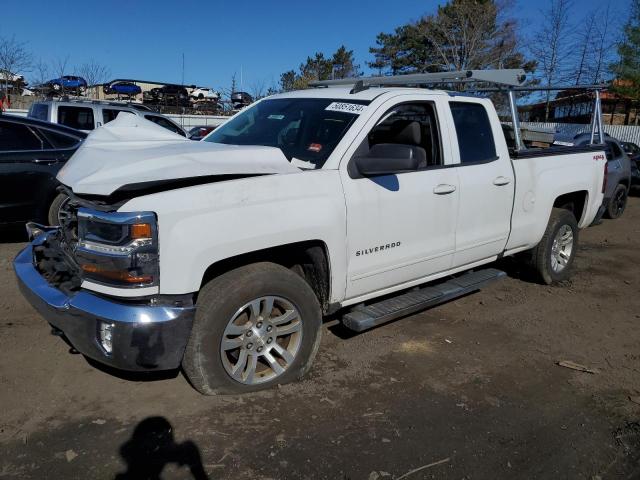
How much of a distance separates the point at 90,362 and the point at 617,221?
10.3 metres

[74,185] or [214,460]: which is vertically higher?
[74,185]

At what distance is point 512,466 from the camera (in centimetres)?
283

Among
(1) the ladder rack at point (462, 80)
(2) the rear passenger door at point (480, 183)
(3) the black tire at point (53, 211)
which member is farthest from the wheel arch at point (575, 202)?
(3) the black tire at point (53, 211)

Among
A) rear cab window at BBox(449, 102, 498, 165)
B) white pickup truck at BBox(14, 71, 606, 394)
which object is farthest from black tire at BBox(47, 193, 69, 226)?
rear cab window at BBox(449, 102, 498, 165)

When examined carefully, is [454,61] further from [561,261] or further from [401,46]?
[561,261]

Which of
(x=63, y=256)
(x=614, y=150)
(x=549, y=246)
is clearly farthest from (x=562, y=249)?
(x=614, y=150)

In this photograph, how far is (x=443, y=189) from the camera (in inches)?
163

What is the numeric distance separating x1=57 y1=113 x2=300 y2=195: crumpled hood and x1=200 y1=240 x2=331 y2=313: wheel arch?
0.51 m

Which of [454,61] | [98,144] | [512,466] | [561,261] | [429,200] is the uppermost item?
[454,61]

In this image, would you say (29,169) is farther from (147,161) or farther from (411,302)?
(411,302)

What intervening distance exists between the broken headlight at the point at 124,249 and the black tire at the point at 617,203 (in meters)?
10.2

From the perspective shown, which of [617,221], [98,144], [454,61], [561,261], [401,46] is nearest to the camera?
[98,144]

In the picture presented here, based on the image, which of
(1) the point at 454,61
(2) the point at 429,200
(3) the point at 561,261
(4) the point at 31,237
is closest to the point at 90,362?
(4) the point at 31,237

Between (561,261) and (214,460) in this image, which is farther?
(561,261)
